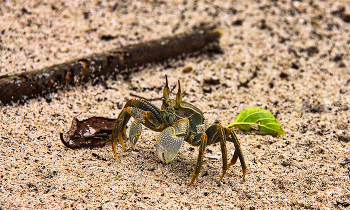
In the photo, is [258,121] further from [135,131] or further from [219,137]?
[135,131]

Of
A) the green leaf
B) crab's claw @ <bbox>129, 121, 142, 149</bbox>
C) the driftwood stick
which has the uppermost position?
the driftwood stick

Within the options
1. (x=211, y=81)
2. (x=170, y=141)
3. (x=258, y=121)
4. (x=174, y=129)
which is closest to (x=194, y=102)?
(x=211, y=81)

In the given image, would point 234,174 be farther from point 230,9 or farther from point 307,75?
point 230,9

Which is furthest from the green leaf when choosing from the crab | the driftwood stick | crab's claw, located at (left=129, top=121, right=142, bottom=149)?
the driftwood stick

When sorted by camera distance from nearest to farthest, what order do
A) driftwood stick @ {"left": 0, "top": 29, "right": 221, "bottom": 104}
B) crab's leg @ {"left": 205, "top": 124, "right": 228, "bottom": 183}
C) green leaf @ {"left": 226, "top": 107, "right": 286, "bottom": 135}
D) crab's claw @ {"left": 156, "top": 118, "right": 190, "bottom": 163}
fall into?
crab's claw @ {"left": 156, "top": 118, "right": 190, "bottom": 163} → crab's leg @ {"left": 205, "top": 124, "right": 228, "bottom": 183} → green leaf @ {"left": 226, "top": 107, "right": 286, "bottom": 135} → driftwood stick @ {"left": 0, "top": 29, "right": 221, "bottom": 104}

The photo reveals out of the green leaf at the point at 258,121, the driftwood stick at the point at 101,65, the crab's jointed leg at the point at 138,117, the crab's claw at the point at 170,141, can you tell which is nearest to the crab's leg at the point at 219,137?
the crab's claw at the point at 170,141

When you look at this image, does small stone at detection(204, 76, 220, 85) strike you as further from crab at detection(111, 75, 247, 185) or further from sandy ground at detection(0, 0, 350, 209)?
crab at detection(111, 75, 247, 185)

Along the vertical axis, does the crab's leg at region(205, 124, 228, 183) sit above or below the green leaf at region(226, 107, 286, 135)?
above
